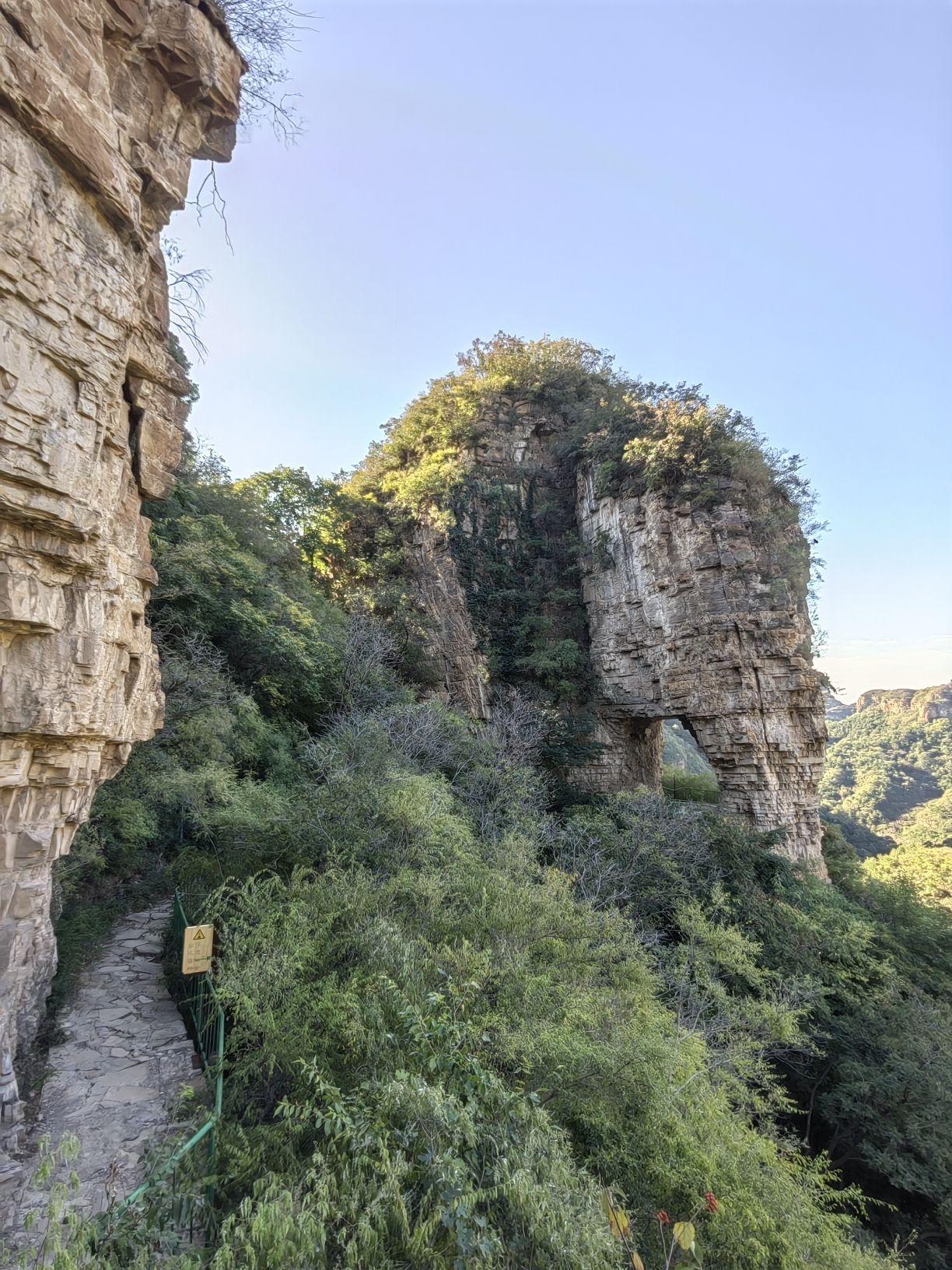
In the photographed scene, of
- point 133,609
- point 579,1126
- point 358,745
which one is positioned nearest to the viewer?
point 579,1126

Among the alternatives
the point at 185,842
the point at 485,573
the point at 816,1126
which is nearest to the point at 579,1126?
the point at 185,842

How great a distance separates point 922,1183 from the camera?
7352 mm

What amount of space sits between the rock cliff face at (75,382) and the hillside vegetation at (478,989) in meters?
2.14

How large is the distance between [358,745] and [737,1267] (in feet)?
23.5

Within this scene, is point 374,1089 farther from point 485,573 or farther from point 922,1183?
point 485,573

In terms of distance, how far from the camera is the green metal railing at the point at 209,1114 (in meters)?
2.96

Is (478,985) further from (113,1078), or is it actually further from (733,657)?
(733,657)

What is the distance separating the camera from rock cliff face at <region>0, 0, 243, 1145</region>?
10.8 ft

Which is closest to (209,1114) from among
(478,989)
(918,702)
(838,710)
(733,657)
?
(478,989)

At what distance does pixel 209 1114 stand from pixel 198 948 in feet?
4.04

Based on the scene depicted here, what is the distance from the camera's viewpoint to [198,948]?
15.7 ft

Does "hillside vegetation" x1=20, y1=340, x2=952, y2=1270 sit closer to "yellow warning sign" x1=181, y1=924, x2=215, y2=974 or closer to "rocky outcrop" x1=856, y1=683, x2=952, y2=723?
"yellow warning sign" x1=181, y1=924, x2=215, y2=974

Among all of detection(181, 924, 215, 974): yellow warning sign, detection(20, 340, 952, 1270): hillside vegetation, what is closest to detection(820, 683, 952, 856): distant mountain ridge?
detection(20, 340, 952, 1270): hillside vegetation

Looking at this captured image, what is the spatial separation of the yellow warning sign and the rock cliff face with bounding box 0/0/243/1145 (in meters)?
1.19
